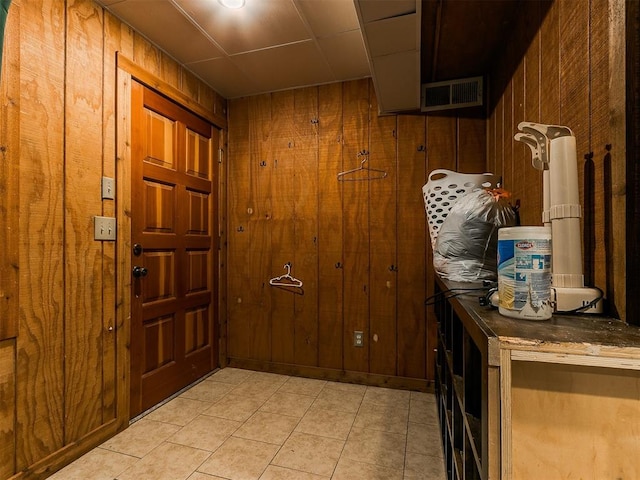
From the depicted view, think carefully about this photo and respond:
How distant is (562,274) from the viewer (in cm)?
86

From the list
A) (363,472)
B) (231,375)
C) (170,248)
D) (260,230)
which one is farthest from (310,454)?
(260,230)

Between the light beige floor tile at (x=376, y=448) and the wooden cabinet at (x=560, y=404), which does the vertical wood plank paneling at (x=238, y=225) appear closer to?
the light beige floor tile at (x=376, y=448)

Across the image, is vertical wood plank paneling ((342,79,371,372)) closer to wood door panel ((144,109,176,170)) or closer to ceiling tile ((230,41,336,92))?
ceiling tile ((230,41,336,92))

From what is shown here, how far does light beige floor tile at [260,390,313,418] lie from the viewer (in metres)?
2.20

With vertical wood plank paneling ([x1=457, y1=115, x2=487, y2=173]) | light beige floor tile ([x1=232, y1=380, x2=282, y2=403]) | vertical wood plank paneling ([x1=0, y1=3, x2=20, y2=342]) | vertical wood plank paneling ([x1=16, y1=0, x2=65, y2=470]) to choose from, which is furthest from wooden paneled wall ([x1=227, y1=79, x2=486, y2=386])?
vertical wood plank paneling ([x1=0, y1=3, x2=20, y2=342])

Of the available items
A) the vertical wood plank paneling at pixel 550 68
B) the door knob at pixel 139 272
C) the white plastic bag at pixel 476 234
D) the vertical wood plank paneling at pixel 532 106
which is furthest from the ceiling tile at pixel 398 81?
the door knob at pixel 139 272

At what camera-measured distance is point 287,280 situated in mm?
2807

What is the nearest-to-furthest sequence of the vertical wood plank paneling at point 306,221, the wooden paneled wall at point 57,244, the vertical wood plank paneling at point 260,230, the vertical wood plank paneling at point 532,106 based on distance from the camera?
the vertical wood plank paneling at point 532,106 → the wooden paneled wall at point 57,244 → the vertical wood plank paneling at point 306,221 → the vertical wood plank paneling at point 260,230

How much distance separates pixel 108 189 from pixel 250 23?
1.33 meters

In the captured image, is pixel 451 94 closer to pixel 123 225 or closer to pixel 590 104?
pixel 590 104

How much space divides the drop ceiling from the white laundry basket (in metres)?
0.75

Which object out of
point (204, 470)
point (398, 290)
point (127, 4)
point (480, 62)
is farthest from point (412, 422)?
point (127, 4)

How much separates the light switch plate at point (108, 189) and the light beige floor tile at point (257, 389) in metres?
1.66

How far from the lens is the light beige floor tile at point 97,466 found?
1587 mm
